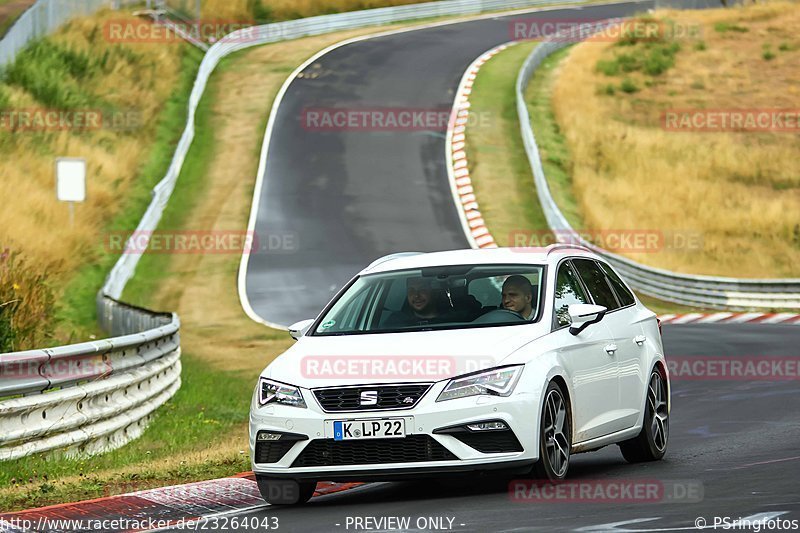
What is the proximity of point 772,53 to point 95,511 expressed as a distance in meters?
56.9

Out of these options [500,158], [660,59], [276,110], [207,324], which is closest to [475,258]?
[207,324]

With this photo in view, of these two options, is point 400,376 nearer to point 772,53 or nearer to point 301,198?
point 301,198

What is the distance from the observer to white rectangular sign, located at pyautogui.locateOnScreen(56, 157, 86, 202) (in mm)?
30094

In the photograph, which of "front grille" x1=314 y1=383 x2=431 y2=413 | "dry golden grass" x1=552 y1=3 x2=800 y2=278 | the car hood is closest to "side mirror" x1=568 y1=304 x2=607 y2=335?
the car hood

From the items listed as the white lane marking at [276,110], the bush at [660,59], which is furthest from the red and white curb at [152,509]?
the bush at [660,59]

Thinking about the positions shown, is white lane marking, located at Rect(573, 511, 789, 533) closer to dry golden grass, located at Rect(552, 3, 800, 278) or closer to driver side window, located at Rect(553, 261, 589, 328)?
driver side window, located at Rect(553, 261, 589, 328)

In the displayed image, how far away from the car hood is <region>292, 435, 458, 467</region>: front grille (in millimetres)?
364

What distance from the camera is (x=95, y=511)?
29.9 feet

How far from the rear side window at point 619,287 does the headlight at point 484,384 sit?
2697 millimetres

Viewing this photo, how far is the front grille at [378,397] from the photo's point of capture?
29.5 feet

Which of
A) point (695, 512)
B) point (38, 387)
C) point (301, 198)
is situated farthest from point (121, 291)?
point (695, 512)

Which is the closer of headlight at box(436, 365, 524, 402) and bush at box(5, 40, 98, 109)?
headlight at box(436, 365, 524, 402)

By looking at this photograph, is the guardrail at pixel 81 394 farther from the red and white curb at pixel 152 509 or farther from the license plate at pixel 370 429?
the license plate at pixel 370 429

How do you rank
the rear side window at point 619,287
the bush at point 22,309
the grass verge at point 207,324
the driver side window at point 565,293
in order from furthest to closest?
the bush at point 22,309, the rear side window at point 619,287, the grass verge at point 207,324, the driver side window at point 565,293
